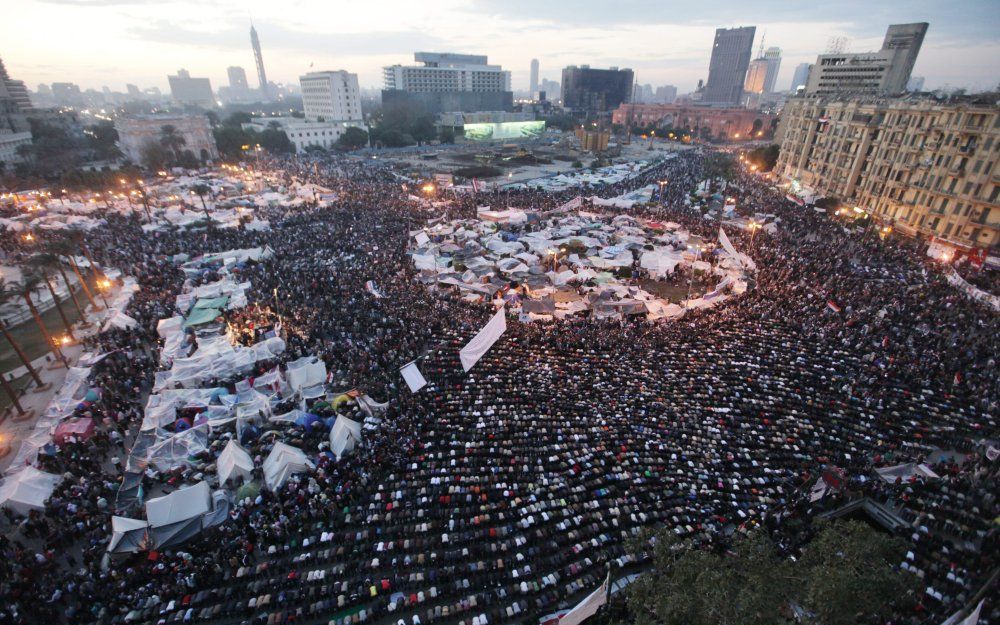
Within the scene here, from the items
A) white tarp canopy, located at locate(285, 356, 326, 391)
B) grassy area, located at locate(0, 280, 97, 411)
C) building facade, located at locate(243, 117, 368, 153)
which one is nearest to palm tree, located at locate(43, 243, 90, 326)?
grassy area, located at locate(0, 280, 97, 411)

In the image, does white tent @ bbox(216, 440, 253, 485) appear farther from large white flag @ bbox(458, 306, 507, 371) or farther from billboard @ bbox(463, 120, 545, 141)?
billboard @ bbox(463, 120, 545, 141)

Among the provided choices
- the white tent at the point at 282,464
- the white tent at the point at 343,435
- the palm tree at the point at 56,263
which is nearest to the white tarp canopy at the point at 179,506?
the white tent at the point at 282,464

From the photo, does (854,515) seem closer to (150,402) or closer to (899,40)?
(150,402)

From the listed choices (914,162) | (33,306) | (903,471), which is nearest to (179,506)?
(33,306)

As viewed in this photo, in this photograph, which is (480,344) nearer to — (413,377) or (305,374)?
(413,377)

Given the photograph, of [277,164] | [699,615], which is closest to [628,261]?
[699,615]

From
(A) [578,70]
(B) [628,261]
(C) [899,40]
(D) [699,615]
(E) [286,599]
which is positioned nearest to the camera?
(D) [699,615]
